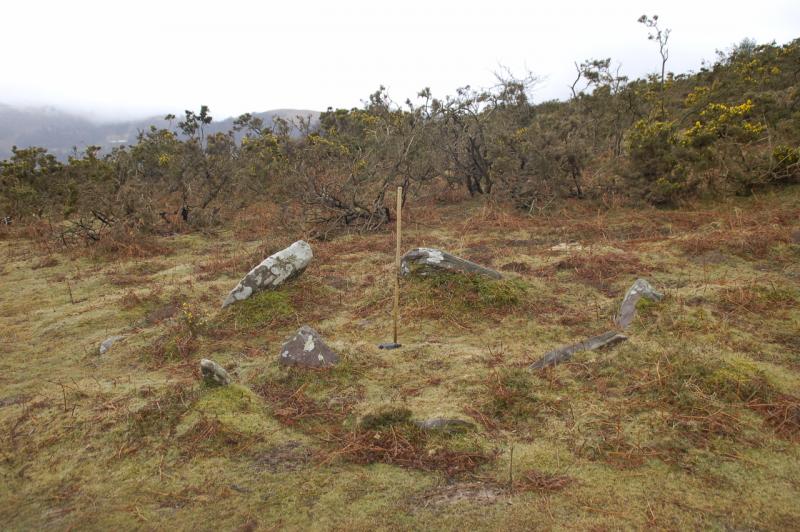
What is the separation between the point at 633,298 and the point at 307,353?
331cm

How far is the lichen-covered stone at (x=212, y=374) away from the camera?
3.73 metres

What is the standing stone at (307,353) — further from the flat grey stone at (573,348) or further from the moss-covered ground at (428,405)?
the flat grey stone at (573,348)

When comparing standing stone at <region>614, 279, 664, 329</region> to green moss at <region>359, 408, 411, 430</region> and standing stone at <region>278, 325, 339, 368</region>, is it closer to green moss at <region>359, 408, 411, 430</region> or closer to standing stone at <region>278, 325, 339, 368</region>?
green moss at <region>359, 408, 411, 430</region>

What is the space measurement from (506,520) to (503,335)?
265cm

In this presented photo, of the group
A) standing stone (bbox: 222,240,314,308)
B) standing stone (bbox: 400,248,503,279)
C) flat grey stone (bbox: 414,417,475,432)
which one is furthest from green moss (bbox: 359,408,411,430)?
standing stone (bbox: 222,240,314,308)

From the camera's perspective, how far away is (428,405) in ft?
11.8

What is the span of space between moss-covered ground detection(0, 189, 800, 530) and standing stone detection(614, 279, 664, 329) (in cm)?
11

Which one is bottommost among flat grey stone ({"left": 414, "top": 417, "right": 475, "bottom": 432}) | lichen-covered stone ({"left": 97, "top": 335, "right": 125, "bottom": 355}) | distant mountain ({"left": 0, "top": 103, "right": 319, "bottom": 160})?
lichen-covered stone ({"left": 97, "top": 335, "right": 125, "bottom": 355})

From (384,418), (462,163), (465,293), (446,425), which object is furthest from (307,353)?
(462,163)

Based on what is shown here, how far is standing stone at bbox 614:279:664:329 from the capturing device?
486 cm

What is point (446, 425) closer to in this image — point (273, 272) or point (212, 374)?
point (212, 374)

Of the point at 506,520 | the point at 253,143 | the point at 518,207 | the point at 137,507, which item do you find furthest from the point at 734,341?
the point at 253,143

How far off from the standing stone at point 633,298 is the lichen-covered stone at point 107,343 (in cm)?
529

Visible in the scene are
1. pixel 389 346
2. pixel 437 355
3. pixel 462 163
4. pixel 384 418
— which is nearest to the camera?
pixel 384 418
